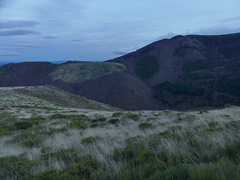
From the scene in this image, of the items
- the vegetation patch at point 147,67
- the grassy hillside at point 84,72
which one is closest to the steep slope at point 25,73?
the grassy hillside at point 84,72

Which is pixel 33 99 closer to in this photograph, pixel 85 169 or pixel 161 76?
pixel 85 169

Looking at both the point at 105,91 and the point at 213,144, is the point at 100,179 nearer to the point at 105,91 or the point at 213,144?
the point at 213,144

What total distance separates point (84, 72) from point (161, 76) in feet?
206

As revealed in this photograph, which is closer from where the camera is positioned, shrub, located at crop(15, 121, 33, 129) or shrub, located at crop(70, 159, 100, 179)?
shrub, located at crop(70, 159, 100, 179)

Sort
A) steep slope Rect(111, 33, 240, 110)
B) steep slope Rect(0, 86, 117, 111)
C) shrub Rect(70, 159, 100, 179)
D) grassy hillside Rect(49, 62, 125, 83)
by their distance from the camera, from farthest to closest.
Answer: grassy hillside Rect(49, 62, 125, 83), steep slope Rect(111, 33, 240, 110), steep slope Rect(0, 86, 117, 111), shrub Rect(70, 159, 100, 179)

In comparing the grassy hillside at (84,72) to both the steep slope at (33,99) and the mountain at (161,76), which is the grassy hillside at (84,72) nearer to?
the mountain at (161,76)

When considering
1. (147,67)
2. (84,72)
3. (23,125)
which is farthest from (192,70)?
(23,125)

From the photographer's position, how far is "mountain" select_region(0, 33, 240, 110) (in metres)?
92.0

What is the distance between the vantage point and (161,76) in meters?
143

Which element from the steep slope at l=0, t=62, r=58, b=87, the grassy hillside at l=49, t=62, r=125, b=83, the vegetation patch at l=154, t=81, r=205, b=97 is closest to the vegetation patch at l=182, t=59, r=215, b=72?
the vegetation patch at l=154, t=81, r=205, b=97

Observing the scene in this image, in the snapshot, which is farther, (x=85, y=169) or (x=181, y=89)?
(x=181, y=89)

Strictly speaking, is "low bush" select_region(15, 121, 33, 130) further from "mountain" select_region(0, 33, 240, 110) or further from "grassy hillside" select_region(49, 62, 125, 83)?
"grassy hillside" select_region(49, 62, 125, 83)

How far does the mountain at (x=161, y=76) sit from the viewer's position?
3622 inches

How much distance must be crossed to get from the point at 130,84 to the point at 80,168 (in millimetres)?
107840
